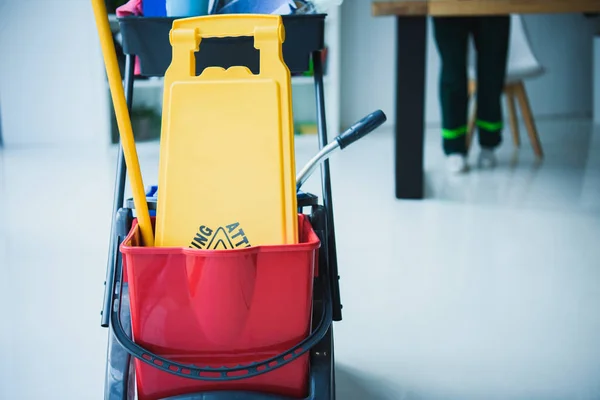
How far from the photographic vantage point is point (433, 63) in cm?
405

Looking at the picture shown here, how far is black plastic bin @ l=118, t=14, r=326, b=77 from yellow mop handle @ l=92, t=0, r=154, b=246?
14 cm

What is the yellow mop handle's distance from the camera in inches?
32.4

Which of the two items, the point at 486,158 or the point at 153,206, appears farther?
the point at 486,158

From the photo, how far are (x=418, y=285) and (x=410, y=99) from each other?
2.90 feet

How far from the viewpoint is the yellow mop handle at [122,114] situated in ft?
2.70

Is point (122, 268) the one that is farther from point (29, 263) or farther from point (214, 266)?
point (29, 263)

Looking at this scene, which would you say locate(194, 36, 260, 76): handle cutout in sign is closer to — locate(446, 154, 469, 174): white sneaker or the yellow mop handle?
the yellow mop handle

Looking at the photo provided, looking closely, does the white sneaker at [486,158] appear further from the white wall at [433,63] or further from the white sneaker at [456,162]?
the white wall at [433,63]

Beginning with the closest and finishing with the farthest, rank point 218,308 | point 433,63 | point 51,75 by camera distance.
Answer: point 218,308, point 51,75, point 433,63

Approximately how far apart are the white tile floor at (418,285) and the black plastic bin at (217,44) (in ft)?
1.78

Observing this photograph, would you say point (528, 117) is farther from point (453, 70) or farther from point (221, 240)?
point (221, 240)

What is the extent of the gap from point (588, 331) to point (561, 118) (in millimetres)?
3308

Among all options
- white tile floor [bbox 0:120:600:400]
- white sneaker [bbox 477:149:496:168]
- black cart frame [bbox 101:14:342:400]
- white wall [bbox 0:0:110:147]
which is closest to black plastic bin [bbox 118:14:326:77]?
black cart frame [bbox 101:14:342:400]

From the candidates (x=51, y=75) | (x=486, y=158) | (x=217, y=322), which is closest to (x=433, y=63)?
(x=486, y=158)
